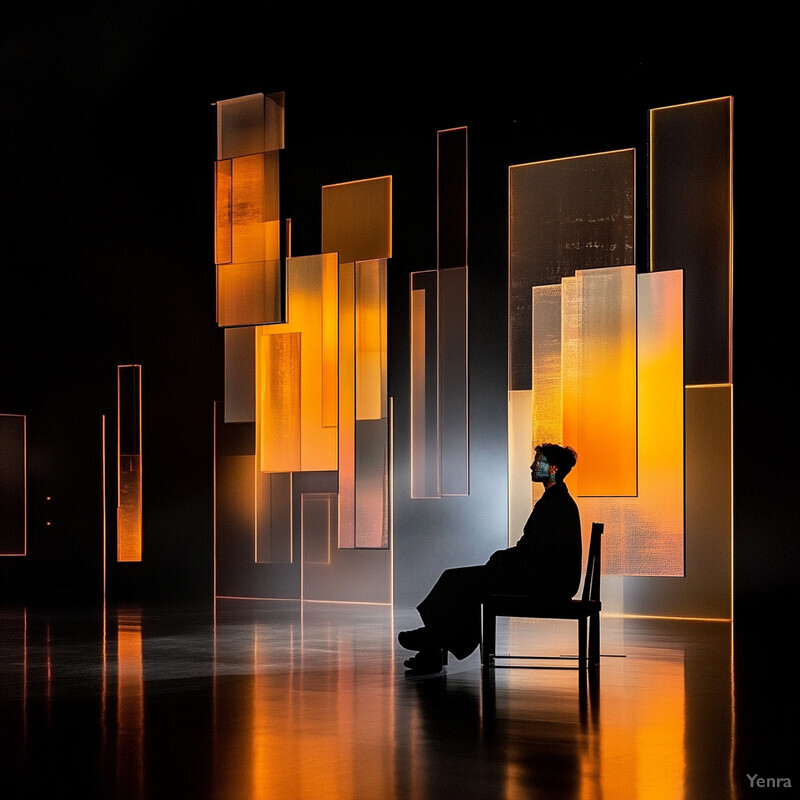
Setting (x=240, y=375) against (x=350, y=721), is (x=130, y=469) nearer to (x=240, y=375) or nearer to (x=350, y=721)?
(x=240, y=375)

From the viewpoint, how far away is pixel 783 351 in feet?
21.6

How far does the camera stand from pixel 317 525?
318 inches

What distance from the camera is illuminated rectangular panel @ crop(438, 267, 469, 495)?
24.5ft

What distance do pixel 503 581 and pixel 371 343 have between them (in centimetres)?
323

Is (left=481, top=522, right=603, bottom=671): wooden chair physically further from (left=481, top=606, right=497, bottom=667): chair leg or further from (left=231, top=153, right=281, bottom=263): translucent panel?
(left=231, top=153, right=281, bottom=263): translucent panel

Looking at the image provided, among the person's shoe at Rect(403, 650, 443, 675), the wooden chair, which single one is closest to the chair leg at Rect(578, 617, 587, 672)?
the wooden chair

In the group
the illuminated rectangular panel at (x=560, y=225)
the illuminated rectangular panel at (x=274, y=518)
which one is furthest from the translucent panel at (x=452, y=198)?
the illuminated rectangular panel at (x=274, y=518)

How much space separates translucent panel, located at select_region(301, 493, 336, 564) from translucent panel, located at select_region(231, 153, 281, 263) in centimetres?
170

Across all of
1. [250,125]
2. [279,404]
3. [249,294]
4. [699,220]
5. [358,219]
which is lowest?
[279,404]

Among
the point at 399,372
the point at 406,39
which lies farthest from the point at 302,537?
the point at 406,39

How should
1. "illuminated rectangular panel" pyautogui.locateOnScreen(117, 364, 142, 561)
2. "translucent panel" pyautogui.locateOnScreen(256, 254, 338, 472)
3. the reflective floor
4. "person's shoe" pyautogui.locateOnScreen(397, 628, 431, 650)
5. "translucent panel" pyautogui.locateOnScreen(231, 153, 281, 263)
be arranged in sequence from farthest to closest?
"illuminated rectangular panel" pyautogui.locateOnScreen(117, 364, 142, 561) → "translucent panel" pyautogui.locateOnScreen(256, 254, 338, 472) → "translucent panel" pyautogui.locateOnScreen(231, 153, 281, 263) → "person's shoe" pyautogui.locateOnScreen(397, 628, 431, 650) → the reflective floor

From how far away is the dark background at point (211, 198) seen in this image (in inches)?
263

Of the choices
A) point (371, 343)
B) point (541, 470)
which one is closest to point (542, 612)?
point (541, 470)

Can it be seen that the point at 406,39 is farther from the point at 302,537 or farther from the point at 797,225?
the point at 302,537
